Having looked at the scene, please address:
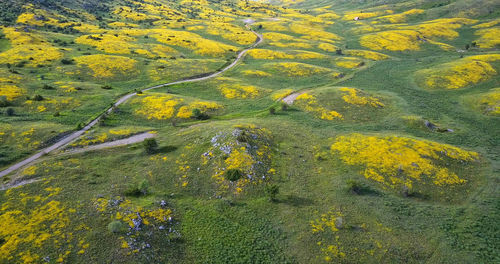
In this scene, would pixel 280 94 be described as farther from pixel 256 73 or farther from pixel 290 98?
pixel 256 73

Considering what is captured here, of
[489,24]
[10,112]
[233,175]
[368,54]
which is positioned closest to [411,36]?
[368,54]

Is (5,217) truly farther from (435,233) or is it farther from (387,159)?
(387,159)

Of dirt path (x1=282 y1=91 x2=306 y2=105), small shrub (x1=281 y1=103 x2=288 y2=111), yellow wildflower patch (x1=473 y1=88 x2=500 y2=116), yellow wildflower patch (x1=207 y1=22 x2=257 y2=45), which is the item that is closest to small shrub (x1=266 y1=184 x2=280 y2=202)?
small shrub (x1=281 y1=103 x2=288 y2=111)

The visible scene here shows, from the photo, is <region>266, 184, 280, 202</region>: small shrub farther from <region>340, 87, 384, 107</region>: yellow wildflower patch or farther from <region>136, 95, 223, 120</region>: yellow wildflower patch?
<region>340, 87, 384, 107</region>: yellow wildflower patch

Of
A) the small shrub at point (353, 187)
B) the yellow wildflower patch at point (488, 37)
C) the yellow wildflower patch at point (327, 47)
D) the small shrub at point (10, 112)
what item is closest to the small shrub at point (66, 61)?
the small shrub at point (10, 112)

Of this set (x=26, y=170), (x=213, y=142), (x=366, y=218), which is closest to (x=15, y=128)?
(x=26, y=170)
